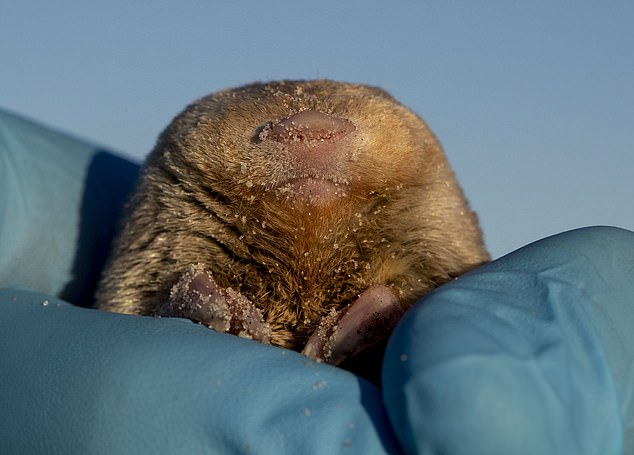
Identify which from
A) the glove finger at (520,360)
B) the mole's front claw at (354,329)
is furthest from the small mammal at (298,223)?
the glove finger at (520,360)

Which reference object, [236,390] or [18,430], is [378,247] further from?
[18,430]

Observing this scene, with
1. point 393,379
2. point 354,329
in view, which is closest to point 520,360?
point 393,379

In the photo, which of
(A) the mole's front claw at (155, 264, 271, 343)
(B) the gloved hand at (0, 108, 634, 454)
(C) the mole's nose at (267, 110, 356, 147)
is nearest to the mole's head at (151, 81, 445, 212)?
(C) the mole's nose at (267, 110, 356, 147)

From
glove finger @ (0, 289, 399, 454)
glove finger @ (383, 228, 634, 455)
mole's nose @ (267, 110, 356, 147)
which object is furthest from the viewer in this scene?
mole's nose @ (267, 110, 356, 147)

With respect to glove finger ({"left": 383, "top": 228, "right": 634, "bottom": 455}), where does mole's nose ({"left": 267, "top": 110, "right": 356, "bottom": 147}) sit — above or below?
above

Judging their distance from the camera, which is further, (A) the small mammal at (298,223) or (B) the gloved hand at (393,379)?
(A) the small mammal at (298,223)

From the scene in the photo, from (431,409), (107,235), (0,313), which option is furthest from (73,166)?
(431,409)

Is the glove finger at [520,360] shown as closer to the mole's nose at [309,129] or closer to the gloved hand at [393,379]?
the gloved hand at [393,379]

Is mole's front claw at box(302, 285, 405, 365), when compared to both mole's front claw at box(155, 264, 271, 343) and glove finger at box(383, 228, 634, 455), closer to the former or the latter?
mole's front claw at box(155, 264, 271, 343)

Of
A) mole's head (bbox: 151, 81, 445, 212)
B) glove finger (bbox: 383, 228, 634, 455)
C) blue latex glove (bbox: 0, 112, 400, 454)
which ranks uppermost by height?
mole's head (bbox: 151, 81, 445, 212)
